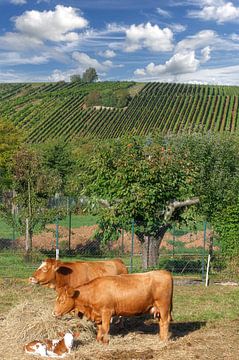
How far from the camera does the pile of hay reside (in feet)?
29.8

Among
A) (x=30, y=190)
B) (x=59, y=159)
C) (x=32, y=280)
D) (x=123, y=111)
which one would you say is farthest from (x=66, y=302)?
(x=123, y=111)

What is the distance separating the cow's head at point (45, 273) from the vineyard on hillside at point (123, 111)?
64.1 meters

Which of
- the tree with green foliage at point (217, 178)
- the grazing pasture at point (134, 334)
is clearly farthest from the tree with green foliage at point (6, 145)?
the grazing pasture at point (134, 334)

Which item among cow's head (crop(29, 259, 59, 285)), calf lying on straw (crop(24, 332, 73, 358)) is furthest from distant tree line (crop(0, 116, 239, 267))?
calf lying on straw (crop(24, 332, 73, 358))

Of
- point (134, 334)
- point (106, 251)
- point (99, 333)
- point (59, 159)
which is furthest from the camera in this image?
point (59, 159)

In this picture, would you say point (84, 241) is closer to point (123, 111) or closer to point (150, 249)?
point (150, 249)

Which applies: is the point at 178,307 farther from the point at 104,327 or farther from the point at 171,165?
the point at 171,165

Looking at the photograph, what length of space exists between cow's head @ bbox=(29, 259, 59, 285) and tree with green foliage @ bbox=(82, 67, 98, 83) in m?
148

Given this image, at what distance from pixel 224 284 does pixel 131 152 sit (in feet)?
19.6

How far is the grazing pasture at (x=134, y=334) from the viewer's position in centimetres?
893

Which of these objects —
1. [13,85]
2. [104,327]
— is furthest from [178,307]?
[13,85]

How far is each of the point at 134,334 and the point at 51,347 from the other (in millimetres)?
2171

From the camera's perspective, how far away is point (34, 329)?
9312mm

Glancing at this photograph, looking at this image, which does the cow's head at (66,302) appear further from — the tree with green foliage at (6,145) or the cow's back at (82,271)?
the tree with green foliage at (6,145)
